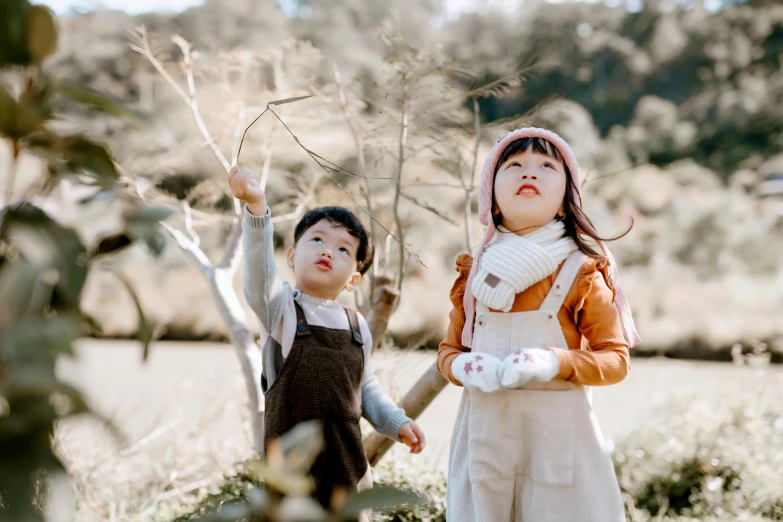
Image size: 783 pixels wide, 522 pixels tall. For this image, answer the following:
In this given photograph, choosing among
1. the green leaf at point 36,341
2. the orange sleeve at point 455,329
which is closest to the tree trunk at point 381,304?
the orange sleeve at point 455,329

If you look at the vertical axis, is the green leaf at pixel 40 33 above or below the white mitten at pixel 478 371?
above

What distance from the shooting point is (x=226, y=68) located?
117 inches

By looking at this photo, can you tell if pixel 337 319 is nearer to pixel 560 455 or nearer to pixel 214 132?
pixel 560 455

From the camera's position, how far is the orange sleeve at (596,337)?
1.68 m

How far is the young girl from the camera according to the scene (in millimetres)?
1707

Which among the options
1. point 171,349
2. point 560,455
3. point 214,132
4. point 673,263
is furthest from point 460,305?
point 673,263

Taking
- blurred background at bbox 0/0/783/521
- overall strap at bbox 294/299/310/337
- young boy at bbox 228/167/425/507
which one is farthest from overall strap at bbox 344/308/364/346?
blurred background at bbox 0/0/783/521

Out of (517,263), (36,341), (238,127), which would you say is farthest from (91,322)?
(238,127)

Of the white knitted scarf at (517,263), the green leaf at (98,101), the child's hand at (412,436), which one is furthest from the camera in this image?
the child's hand at (412,436)

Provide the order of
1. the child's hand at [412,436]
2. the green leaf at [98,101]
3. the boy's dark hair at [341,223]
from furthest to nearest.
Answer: the boy's dark hair at [341,223] < the child's hand at [412,436] < the green leaf at [98,101]

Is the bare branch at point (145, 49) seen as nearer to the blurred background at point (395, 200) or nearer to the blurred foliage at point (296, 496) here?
the blurred background at point (395, 200)

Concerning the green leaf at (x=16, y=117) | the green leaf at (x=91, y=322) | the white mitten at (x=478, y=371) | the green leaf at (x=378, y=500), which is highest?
the green leaf at (x=16, y=117)

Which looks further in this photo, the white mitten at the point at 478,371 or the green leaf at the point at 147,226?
the white mitten at the point at 478,371

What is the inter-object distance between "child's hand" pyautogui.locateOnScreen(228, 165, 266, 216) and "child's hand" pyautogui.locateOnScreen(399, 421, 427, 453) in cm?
74
